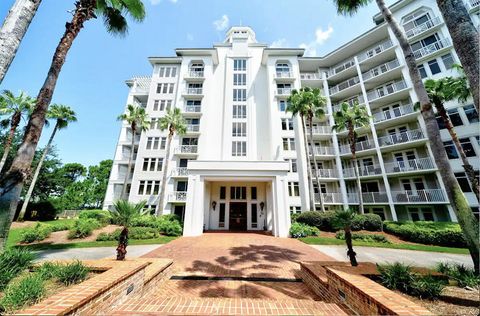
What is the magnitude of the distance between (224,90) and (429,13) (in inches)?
983

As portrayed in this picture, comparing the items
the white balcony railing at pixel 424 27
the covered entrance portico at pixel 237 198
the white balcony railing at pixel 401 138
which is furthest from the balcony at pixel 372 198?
the white balcony railing at pixel 424 27

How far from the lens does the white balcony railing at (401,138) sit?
19172 mm

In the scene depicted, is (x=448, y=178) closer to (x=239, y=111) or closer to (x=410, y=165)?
(x=410, y=165)

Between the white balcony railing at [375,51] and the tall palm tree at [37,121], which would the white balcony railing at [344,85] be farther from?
the tall palm tree at [37,121]

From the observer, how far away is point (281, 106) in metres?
24.9

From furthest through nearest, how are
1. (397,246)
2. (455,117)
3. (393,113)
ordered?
(393,113)
(455,117)
(397,246)

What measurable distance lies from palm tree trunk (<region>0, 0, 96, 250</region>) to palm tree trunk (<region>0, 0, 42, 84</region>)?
235cm

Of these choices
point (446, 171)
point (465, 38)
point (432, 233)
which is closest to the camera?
point (465, 38)

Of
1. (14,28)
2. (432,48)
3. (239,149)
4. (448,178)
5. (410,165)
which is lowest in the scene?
(448,178)

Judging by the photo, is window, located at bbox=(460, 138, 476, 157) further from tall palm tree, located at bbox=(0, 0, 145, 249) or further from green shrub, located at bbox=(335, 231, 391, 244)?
tall palm tree, located at bbox=(0, 0, 145, 249)

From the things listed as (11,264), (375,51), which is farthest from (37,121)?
(375,51)

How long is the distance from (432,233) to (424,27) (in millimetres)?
22308

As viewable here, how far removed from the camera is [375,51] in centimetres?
2400

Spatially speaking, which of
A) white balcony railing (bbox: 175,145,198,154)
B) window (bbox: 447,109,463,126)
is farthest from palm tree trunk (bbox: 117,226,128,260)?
window (bbox: 447,109,463,126)
